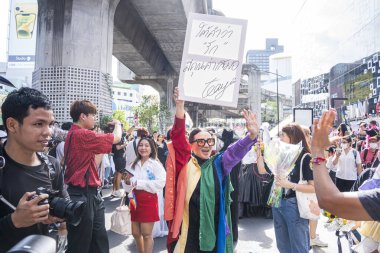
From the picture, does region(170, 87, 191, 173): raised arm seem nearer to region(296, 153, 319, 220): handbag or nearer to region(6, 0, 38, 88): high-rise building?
region(296, 153, 319, 220): handbag

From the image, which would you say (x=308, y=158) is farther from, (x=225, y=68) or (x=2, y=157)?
(x=2, y=157)

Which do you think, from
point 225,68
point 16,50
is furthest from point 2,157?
point 16,50

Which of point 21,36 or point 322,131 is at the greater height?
point 21,36

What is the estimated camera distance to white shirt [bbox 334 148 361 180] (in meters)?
8.09

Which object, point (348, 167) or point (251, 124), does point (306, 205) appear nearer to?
point (251, 124)

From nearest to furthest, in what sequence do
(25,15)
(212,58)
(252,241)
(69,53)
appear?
(212,58)
(252,241)
(69,53)
(25,15)

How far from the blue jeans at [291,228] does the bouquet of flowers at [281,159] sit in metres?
0.11

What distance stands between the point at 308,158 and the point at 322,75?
138 feet

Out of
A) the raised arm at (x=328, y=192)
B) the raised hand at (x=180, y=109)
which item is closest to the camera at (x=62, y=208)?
the raised arm at (x=328, y=192)

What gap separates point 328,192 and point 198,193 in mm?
1546

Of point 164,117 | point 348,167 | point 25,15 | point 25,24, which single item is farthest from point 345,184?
point 25,24

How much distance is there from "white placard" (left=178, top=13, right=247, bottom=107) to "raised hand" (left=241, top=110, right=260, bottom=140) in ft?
0.86

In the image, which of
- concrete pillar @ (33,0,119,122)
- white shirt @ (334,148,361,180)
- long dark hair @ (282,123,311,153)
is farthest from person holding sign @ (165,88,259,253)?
concrete pillar @ (33,0,119,122)

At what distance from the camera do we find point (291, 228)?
3.72 metres
